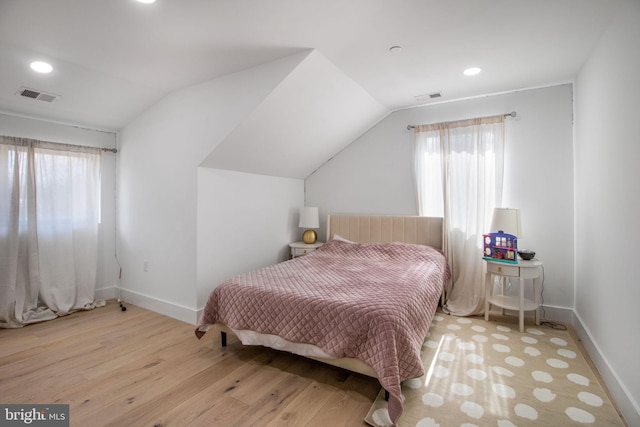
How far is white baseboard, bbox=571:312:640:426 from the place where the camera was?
5.15ft

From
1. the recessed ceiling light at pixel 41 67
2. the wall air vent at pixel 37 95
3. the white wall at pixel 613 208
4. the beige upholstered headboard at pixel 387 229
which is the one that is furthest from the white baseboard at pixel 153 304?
the white wall at pixel 613 208

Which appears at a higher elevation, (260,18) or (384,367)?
(260,18)

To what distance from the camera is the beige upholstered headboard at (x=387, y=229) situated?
3586mm

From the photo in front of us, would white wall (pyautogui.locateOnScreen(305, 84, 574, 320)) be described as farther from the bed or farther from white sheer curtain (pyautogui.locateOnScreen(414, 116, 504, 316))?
the bed

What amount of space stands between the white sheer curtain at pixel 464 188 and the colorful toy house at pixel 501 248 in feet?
0.75

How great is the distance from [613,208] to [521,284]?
1.11 metres

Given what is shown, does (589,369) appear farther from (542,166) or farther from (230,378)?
(230,378)

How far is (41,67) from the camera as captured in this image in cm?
254

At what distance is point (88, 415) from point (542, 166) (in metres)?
4.26

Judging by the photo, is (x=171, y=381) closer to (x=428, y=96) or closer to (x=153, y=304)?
(x=153, y=304)

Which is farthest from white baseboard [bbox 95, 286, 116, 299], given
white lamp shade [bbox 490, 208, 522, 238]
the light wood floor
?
white lamp shade [bbox 490, 208, 522, 238]

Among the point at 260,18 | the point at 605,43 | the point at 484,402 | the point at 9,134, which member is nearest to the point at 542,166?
the point at 605,43

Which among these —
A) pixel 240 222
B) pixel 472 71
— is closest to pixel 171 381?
pixel 240 222

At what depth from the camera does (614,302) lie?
1.91 meters
